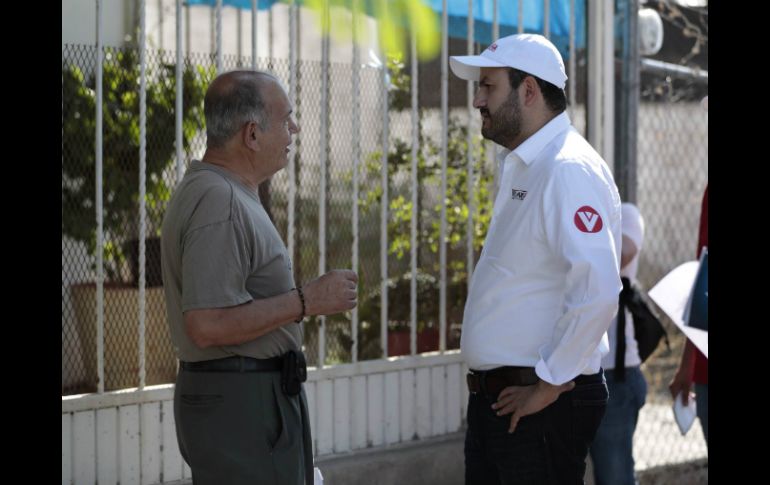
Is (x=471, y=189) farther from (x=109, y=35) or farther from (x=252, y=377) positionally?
(x=252, y=377)

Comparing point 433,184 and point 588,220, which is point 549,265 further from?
point 433,184

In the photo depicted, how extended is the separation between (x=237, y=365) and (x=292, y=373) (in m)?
0.17

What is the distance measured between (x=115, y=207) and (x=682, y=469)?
146 inches

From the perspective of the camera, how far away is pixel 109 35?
5008 mm

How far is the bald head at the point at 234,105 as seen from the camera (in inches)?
131

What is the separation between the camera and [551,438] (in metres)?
3.59

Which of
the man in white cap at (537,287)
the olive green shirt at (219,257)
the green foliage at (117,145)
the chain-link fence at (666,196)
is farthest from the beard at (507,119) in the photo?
the chain-link fence at (666,196)

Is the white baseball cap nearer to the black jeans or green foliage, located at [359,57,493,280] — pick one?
the black jeans

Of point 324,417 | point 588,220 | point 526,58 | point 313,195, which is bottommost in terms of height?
point 324,417

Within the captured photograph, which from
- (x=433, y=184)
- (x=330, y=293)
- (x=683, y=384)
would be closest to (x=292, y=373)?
(x=330, y=293)

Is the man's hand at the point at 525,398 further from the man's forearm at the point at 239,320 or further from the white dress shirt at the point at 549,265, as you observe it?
the man's forearm at the point at 239,320

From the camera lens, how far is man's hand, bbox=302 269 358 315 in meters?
3.24

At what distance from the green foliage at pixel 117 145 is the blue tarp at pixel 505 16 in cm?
93
